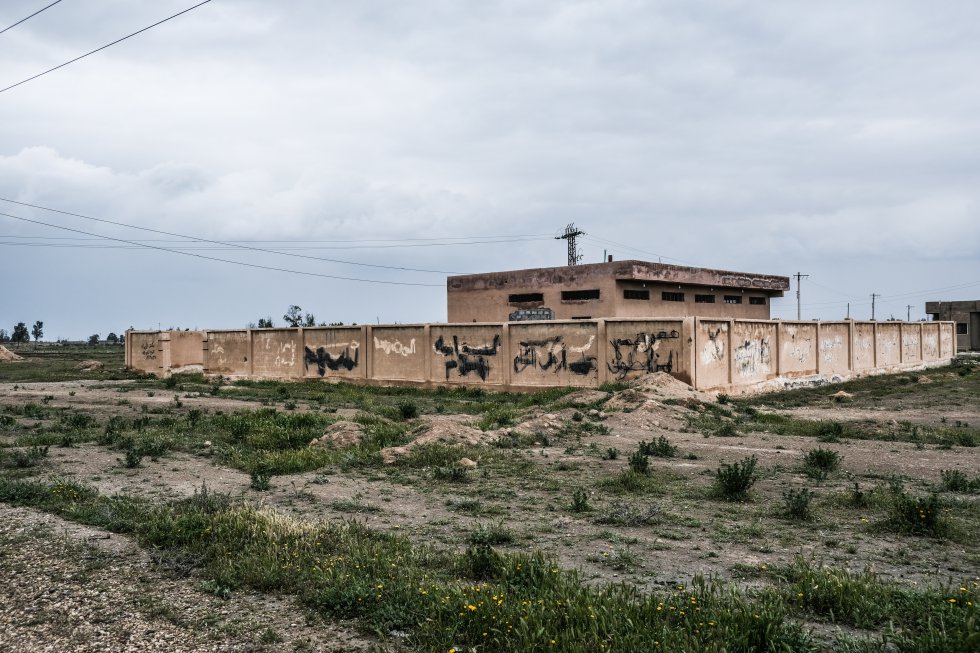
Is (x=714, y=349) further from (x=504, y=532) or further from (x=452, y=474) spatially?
(x=504, y=532)

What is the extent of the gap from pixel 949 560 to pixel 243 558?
6062 millimetres

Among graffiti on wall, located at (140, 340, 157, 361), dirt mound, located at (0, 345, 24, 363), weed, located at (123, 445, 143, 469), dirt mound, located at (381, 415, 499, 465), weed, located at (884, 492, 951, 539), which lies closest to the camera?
weed, located at (884, 492, 951, 539)

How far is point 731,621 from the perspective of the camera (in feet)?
13.1

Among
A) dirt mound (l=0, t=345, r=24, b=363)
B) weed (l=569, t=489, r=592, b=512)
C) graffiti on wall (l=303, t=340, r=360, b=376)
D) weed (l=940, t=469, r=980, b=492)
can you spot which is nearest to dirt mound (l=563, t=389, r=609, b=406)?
weed (l=940, t=469, r=980, b=492)

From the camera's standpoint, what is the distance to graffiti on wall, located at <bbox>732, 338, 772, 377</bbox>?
22206 millimetres

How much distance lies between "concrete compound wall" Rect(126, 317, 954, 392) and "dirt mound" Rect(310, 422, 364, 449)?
1068 centimetres

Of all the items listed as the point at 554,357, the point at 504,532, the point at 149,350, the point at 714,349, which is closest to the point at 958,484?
the point at 504,532

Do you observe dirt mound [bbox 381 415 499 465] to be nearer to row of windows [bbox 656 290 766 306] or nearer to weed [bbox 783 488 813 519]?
weed [bbox 783 488 813 519]

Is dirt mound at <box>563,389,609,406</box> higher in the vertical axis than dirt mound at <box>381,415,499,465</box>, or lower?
higher

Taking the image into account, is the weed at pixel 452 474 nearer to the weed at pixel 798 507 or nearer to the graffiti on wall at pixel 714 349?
the weed at pixel 798 507

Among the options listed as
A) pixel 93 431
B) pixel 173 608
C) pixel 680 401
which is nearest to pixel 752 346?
pixel 680 401

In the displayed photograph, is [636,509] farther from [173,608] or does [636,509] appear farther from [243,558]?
[173,608]

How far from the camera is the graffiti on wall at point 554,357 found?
21.7 meters

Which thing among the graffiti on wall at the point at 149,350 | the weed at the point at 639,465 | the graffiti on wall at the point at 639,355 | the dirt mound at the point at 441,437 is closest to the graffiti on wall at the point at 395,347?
the graffiti on wall at the point at 639,355
